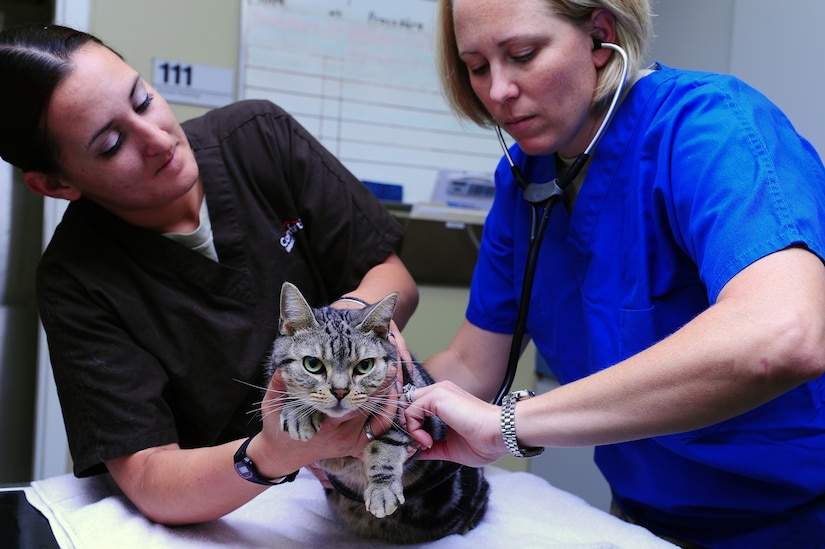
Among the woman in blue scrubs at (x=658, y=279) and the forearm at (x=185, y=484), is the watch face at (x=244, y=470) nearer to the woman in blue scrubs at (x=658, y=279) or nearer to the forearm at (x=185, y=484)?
the forearm at (x=185, y=484)

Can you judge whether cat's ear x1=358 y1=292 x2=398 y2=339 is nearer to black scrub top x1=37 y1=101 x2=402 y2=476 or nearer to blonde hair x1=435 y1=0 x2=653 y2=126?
black scrub top x1=37 y1=101 x2=402 y2=476

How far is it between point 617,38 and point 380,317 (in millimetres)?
520

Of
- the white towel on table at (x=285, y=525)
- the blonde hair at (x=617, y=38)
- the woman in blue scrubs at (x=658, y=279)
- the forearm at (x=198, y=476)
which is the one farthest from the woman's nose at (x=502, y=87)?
the white towel on table at (x=285, y=525)

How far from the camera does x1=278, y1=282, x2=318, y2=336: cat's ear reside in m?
0.93

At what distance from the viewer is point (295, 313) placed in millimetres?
947

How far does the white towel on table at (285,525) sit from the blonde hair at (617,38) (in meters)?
0.62

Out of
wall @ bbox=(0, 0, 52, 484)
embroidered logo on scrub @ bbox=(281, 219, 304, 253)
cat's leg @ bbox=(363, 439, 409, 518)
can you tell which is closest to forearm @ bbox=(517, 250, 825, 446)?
Answer: cat's leg @ bbox=(363, 439, 409, 518)

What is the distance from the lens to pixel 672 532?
105 centimetres

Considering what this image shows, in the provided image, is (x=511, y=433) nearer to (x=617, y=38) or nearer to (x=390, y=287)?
(x=390, y=287)

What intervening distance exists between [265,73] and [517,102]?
4.02 ft

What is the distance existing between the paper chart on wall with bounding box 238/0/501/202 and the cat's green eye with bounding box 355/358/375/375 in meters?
1.22

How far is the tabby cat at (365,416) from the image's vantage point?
33.6 inches

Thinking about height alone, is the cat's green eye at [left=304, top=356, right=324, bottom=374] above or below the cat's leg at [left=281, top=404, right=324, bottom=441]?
above

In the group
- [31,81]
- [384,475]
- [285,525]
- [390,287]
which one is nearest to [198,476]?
[285,525]
